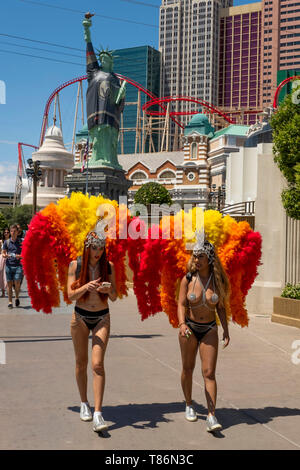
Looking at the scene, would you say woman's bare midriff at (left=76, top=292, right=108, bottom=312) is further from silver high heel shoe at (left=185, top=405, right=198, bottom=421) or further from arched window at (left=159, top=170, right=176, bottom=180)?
arched window at (left=159, top=170, right=176, bottom=180)

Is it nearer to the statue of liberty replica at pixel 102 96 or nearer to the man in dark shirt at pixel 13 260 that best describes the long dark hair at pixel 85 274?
the man in dark shirt at pixel 13 260

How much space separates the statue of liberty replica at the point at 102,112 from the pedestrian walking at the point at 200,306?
4504 cm

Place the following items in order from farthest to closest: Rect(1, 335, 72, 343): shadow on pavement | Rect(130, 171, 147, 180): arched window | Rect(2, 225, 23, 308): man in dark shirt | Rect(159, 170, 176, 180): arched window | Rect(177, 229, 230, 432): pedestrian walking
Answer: Rect(130, 171, 147, 180): arched window
Rect(159, 170, 176, 180): arched window
Rect(2, 225, 23, 308): man in dark shirt
Rect(1, 335, 72, 343): shadow on pavement
Rect(177, 229, 230, 432): pedestrian walking

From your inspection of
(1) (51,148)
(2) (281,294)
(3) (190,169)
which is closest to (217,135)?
(3) (190,169)

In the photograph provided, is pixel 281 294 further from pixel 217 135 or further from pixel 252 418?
pixel 217 135

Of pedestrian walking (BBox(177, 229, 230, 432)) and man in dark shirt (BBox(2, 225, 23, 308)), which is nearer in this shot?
pedestrian walking (BBox(177, 229, 230, 432))

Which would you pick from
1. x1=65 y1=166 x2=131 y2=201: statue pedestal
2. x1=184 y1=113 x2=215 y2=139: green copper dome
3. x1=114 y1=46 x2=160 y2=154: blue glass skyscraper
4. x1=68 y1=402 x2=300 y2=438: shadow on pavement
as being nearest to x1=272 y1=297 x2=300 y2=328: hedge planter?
x1=68 y1=402 x2=300 y2=438: shadow on pavement

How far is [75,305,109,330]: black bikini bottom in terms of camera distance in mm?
4973

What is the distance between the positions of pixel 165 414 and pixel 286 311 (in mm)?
6467

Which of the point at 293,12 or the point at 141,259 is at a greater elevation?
the point at 293,12

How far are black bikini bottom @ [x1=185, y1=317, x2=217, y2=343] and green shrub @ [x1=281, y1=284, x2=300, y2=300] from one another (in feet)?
21.7

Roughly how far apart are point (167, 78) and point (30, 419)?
469ft

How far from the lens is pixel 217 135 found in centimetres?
7438

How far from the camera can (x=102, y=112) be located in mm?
51219
